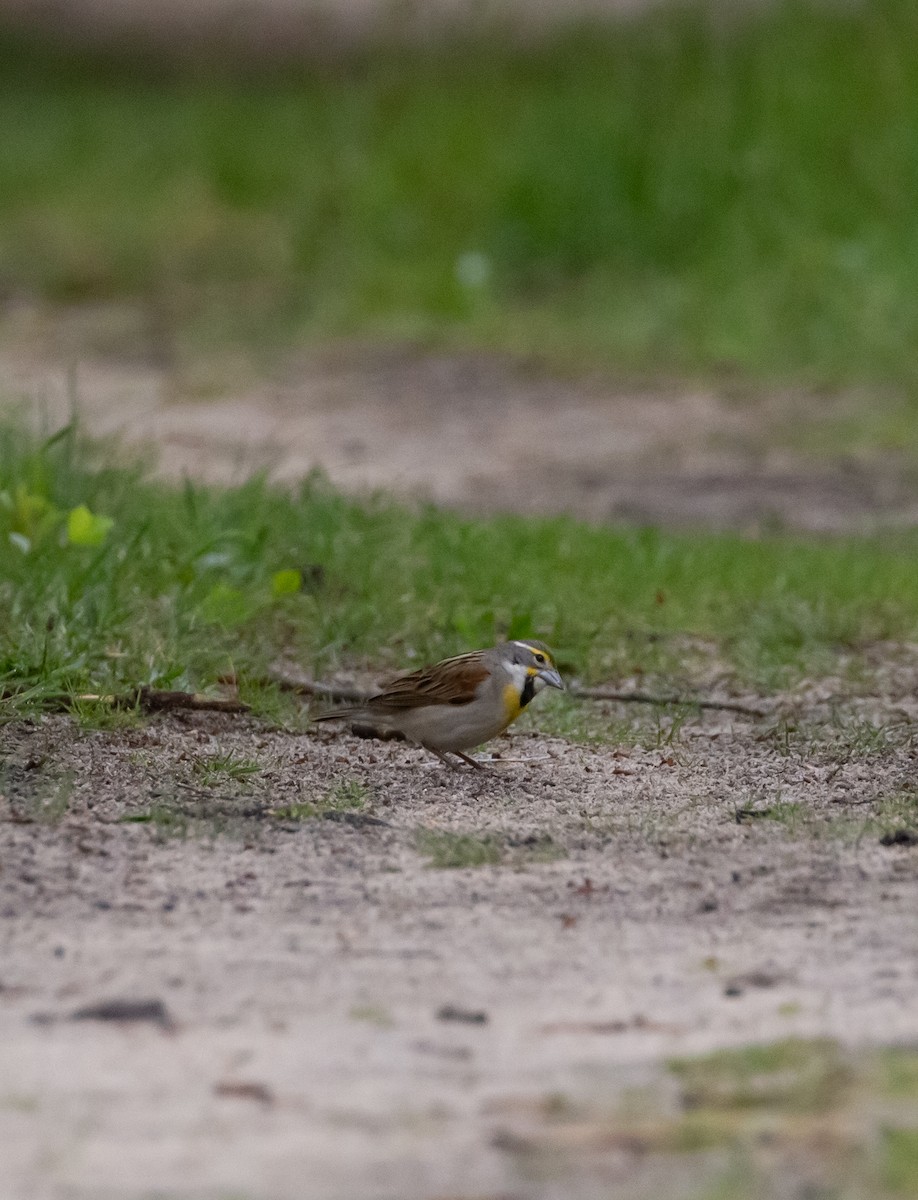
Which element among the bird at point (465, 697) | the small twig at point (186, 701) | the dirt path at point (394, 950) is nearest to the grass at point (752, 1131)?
the dirt path at point (394, 950)

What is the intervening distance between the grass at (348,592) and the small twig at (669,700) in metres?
0.13

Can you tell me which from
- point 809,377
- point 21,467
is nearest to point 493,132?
point 809,377

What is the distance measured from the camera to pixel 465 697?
5.45 m

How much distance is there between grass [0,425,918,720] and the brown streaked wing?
1.84 ft

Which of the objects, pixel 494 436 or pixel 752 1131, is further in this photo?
pixel 494 436

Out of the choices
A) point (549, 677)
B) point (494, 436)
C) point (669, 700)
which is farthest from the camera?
point (494, 436)

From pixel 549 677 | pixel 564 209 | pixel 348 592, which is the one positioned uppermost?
pixel 564 209

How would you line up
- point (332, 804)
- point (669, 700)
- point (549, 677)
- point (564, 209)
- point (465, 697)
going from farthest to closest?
point (564, 209), point (669, 700), point (549, 677), point (465, 697), point (332, 804)

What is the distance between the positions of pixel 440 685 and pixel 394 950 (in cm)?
157

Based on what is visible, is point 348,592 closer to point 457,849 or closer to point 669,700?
point 669,700

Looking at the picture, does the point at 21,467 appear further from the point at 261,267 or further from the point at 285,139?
the point at 285,139

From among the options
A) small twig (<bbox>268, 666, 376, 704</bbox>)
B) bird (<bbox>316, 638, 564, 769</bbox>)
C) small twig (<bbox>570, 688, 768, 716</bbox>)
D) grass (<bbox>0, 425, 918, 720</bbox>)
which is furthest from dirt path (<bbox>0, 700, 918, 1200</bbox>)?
small twig (<bbox>570, 688, 768, 716</bbox>)

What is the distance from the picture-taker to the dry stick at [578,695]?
6.40m

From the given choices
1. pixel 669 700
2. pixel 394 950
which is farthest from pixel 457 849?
pixel 669 700
